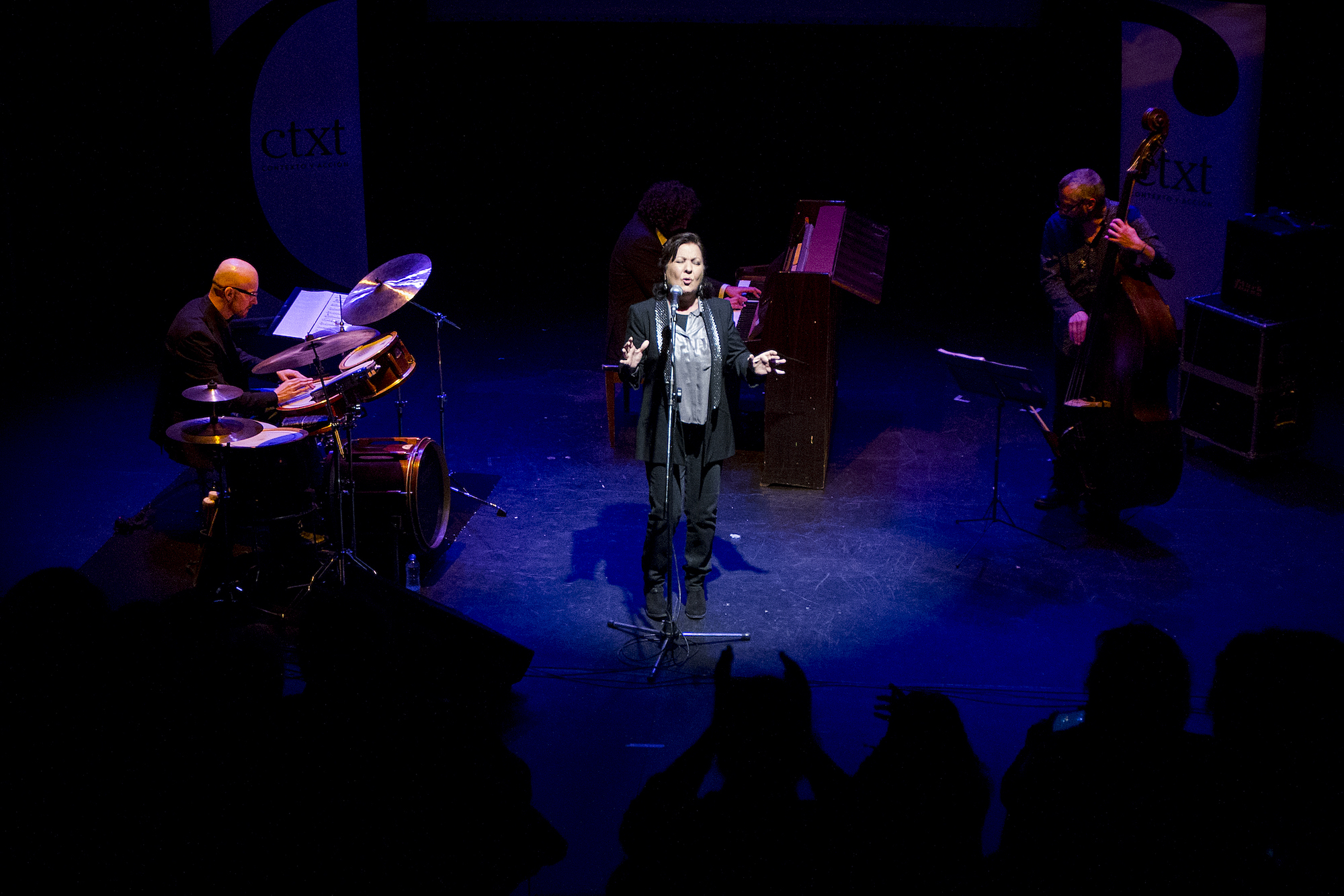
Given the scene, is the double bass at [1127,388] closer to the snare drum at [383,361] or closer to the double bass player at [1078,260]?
the double bass player at [1078,260]

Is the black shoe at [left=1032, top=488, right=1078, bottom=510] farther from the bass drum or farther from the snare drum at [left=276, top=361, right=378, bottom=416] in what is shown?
the snare drum at [left=276, top=361, right=378, bottom=416]

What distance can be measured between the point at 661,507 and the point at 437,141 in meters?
7.56

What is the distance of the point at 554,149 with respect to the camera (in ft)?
37.9

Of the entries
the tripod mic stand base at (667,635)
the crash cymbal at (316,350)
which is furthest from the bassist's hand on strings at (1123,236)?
the crash cymbal at (316,350)

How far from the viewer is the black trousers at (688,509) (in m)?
5.10

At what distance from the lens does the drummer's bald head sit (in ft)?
19.8

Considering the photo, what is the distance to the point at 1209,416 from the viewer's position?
7.21 metres

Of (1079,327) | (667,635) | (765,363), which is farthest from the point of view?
(1079,327)

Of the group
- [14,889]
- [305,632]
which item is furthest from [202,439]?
[14,889]

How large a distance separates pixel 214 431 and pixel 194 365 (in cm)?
104

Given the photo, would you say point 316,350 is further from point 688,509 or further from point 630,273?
point 630,273

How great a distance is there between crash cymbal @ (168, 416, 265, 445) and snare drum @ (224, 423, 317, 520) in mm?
47

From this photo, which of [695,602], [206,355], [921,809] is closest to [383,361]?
[206,355]

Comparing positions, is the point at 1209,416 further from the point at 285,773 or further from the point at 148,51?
the point at 148,51
